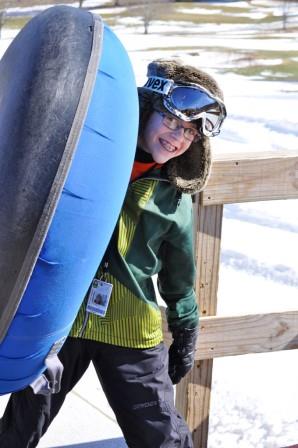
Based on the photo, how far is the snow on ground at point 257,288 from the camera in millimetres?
4238

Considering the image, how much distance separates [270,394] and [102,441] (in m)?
1.02

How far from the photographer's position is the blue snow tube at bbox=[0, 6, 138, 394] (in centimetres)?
230

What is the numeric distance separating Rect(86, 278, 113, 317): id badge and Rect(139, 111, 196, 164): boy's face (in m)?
0.42

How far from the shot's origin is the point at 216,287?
357 cm

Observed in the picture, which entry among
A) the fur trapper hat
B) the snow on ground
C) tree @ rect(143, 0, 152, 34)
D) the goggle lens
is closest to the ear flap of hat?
the fur trapper hat

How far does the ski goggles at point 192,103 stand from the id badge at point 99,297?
1.87ft

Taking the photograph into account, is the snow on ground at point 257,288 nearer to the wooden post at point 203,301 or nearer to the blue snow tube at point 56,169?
the wooden post at point 203,301

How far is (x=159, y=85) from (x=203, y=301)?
1041mm

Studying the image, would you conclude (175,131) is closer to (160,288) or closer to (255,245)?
(160,288)

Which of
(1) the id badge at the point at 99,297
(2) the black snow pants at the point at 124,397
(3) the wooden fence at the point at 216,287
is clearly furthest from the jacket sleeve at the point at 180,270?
(3) the wooden fence at the point at 216,287

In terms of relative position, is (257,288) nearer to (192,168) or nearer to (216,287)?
(216,287)

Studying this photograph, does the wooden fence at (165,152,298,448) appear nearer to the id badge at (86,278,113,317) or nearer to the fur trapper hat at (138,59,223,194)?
the fur trapper hat at (138,59,223,194)

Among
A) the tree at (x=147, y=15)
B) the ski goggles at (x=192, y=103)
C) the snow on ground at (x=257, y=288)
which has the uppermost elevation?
the ski goggles at (x=192, y=103)

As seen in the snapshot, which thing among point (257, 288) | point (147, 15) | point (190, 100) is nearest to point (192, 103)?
point (190, 100)
